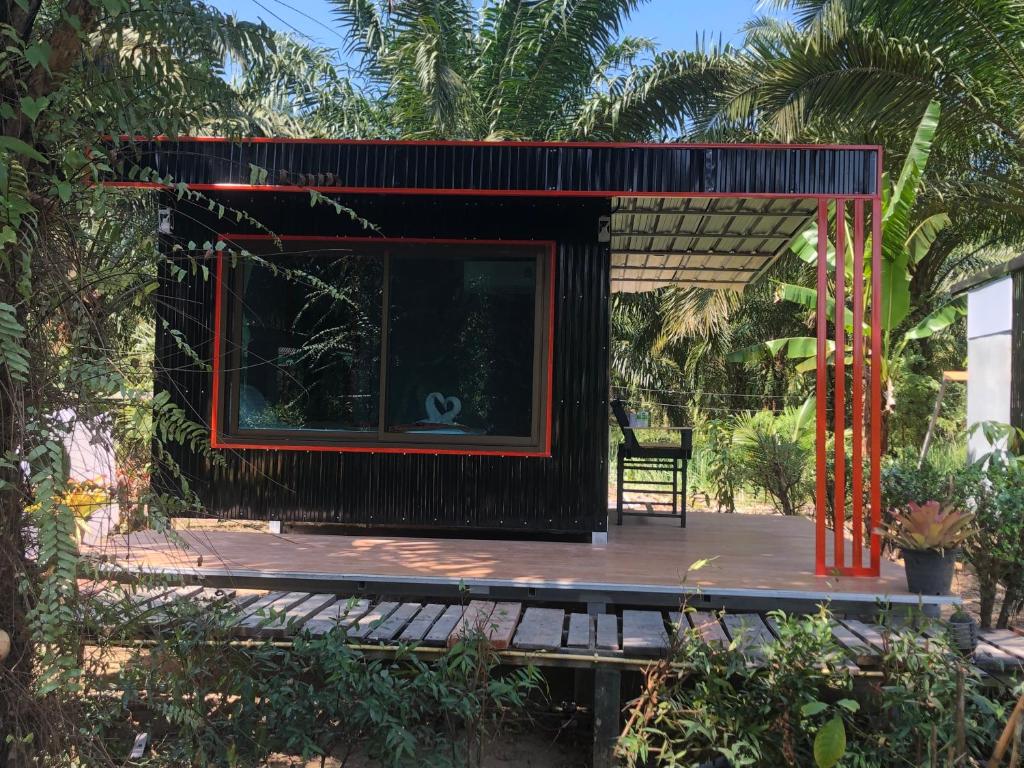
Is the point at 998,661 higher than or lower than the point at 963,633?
lower

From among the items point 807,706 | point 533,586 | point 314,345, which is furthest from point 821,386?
point 314,345

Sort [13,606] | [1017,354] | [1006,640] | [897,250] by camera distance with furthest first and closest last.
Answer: [1017,354] → [897,250] → [1006,640] → [13,606]

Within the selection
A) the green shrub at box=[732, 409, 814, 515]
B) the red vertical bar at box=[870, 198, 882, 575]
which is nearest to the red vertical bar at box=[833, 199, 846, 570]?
the red vertical bar at box=[870, 198, 882, 575]

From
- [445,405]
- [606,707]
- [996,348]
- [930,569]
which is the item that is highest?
[996,348]

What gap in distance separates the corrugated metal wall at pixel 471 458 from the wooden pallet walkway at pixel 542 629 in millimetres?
1494

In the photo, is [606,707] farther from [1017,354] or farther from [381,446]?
[1017,354]

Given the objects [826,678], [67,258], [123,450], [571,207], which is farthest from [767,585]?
[67,258]

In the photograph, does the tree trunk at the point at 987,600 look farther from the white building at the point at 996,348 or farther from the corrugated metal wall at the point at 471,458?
the white building at the point at 996,348

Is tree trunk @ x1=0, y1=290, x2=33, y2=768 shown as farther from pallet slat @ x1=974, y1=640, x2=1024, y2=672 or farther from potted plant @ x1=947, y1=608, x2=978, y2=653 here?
pallet slat @ x1=974, y1=640, x2=1024, y2=672

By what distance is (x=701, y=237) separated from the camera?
23.6 feet

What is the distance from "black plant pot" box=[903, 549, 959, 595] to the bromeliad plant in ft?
0.10

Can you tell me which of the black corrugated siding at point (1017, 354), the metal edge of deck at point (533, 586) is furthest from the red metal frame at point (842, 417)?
the black corrugated siding at point (1017, 354)

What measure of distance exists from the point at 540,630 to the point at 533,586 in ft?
1.72

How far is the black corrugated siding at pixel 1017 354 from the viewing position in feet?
27.5
